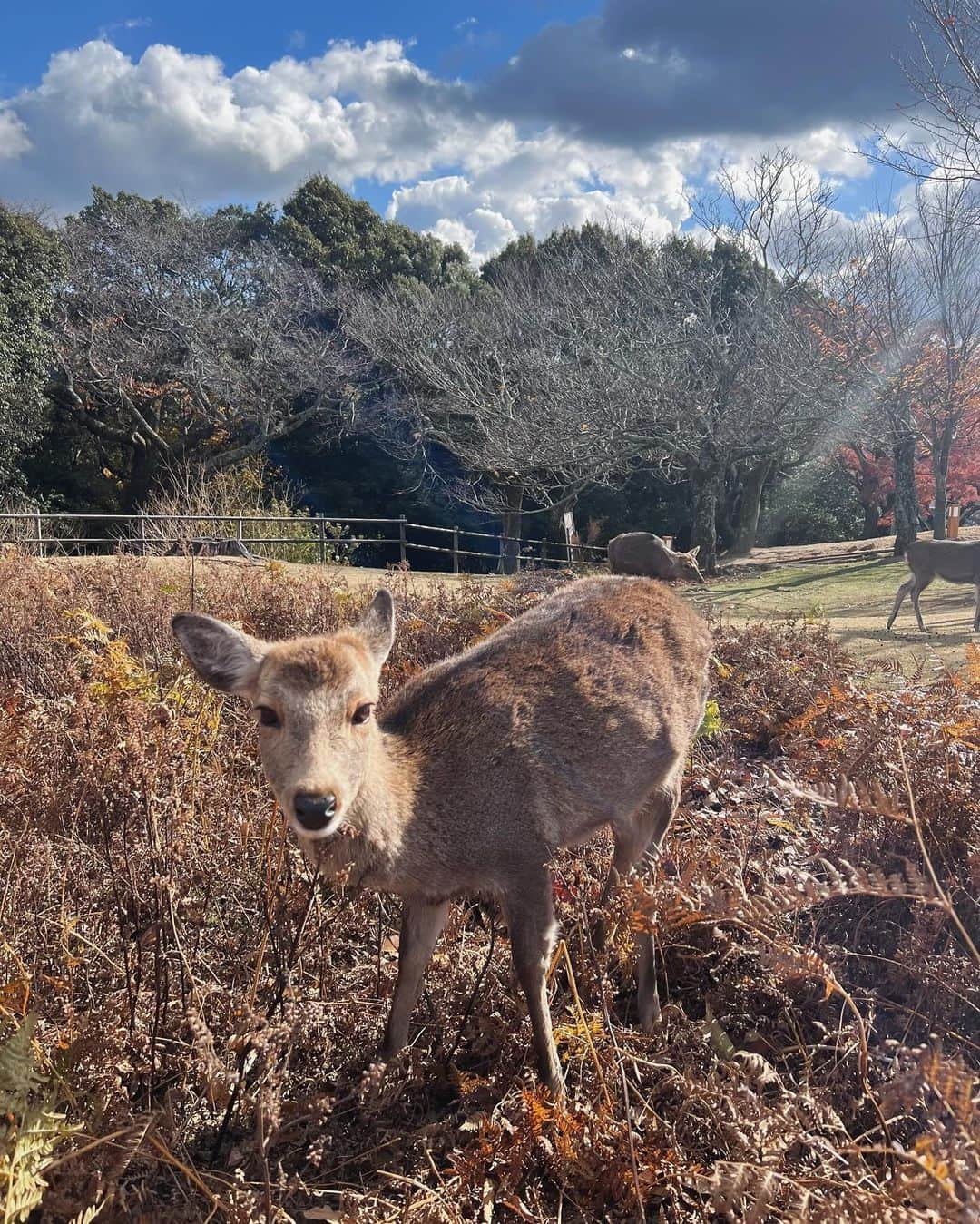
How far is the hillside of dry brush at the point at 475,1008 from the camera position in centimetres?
230

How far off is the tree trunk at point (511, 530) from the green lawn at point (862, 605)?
7.57 metres

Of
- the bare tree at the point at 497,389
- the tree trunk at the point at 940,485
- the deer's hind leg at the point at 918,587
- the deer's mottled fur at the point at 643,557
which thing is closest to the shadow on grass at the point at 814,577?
the tree trunk at the point at 940,485

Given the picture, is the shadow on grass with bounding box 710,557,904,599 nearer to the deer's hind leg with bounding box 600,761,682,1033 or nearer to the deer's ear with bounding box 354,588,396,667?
the deer's hind leg with bounding box 600,761,682,1033

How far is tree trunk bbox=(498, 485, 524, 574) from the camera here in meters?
25.8

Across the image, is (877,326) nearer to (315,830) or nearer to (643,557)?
(643,557)

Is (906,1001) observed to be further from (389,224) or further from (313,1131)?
(389,224)

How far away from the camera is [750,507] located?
3006 centimetres

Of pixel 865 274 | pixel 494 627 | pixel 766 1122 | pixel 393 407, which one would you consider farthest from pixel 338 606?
pixel 393 407

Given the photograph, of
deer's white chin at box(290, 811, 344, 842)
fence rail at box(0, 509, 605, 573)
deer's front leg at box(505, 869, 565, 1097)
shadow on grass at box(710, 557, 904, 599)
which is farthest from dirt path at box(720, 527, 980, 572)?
deer's white chin at box(290, 811, 344, 842)

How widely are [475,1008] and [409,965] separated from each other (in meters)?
0.38

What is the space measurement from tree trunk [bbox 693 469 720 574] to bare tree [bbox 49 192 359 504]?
1330 centimetres

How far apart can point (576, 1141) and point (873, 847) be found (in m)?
1.83

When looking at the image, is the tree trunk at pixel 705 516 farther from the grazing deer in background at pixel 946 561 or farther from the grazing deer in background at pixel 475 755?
the grazing deer in background at pixel 475 755

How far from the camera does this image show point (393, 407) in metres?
30.1
